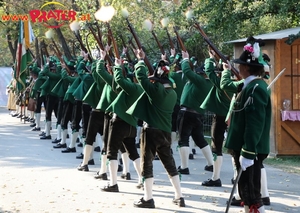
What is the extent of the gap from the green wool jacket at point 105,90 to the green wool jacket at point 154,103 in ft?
4.74

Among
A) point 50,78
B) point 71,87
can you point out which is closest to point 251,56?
point 71,87

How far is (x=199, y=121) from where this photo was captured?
10.8m

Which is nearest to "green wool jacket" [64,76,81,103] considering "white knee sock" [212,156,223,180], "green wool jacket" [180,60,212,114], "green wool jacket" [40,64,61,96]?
"green wool jacket" [40,64,61,96]

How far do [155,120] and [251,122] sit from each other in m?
2.35

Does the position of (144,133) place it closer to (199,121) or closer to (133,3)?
(199,121)

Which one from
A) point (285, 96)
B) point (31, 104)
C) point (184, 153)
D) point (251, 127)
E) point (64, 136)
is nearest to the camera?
point (251, 127)

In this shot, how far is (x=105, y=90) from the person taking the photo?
32.6 ft

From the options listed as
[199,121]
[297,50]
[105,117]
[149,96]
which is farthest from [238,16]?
[149,96]

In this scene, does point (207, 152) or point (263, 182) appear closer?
point (263, 182)

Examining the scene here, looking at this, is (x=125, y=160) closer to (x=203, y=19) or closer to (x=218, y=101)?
(x=218, y=101)

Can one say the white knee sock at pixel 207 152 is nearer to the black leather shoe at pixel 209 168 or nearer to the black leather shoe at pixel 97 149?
the black leather shoe at pixel 209 168

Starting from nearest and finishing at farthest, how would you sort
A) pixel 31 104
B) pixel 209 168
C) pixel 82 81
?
pixel 209 168
pixel 82 81
pixel 31 104

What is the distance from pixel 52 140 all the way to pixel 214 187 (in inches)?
325

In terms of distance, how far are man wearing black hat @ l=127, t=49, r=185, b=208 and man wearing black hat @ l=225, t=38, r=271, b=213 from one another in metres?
1.87
